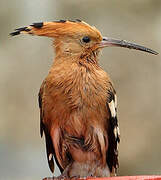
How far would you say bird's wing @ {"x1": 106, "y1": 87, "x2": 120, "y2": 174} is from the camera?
12.4 ft

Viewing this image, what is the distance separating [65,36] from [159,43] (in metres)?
2.70

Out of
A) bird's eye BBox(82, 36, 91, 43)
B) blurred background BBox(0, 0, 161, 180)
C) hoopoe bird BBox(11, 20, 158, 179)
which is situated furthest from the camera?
blurred background BBox(0, 0, 161, 180)

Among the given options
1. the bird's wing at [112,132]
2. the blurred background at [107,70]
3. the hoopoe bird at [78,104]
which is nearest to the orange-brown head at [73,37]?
the hoopoe bird at [78,104]

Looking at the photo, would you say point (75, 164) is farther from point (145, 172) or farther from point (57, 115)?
point (145, 172)

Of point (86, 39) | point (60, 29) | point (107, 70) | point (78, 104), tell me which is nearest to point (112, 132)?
point (78, 104)

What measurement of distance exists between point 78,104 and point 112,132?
276 millimetres

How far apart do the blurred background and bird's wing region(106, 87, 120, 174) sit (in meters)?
2.32

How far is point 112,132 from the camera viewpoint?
3.83m

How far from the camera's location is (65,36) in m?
3.83

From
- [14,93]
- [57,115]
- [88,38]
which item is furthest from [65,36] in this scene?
[14,93]

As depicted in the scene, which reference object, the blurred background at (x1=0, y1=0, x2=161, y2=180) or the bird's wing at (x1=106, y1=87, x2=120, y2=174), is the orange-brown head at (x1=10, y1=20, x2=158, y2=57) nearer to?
the bird's wing at (x1=106, y1=87, x2=120, y2=174)

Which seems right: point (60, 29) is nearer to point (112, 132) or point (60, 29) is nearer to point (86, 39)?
point (86, 39)

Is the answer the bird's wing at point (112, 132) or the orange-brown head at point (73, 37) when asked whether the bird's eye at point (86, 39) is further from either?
the bird's wing at point (112, 132)

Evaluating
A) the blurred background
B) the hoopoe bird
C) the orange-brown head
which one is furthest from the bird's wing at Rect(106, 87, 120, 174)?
the blurred background
